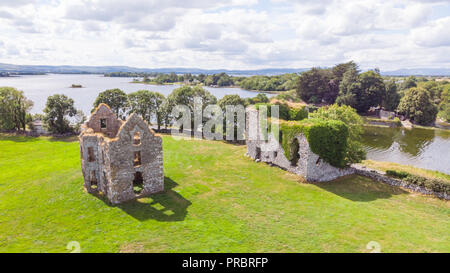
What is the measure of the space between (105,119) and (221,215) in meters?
17.1

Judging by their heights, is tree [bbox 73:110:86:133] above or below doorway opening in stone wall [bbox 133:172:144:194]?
above

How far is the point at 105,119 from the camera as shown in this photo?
1155 inches

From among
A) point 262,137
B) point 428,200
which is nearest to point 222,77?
point 262,137

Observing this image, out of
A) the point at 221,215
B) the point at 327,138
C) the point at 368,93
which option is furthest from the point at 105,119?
the point at 368,93

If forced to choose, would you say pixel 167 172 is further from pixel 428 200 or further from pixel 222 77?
pixel 222 77

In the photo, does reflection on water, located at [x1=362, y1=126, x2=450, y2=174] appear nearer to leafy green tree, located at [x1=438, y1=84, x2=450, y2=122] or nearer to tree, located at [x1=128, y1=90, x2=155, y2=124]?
leafy green tree, located at [x1=438, y1=84, x2=450, y2=122]

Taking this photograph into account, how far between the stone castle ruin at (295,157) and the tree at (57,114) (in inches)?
1493

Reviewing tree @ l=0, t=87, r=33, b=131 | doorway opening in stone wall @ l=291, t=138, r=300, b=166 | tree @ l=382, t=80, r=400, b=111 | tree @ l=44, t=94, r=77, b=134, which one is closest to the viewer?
doorway opening in stone wall @ l=291, t=138, r=300, b=166

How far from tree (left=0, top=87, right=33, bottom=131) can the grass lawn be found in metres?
25.7

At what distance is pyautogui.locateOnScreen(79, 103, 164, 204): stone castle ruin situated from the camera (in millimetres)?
22797

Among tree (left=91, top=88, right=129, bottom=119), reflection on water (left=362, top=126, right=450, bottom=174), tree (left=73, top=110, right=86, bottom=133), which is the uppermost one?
tree (left=91, top=88, right=129, bottom=119)

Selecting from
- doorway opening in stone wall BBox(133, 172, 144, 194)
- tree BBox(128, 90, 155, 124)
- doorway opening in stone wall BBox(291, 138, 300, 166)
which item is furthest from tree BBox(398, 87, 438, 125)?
doorway opening in stone wall BBox(133, 172, 144, 194)

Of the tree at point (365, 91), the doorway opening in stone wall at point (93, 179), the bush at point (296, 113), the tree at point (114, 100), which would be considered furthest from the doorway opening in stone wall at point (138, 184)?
the tree at point (365, 91)
